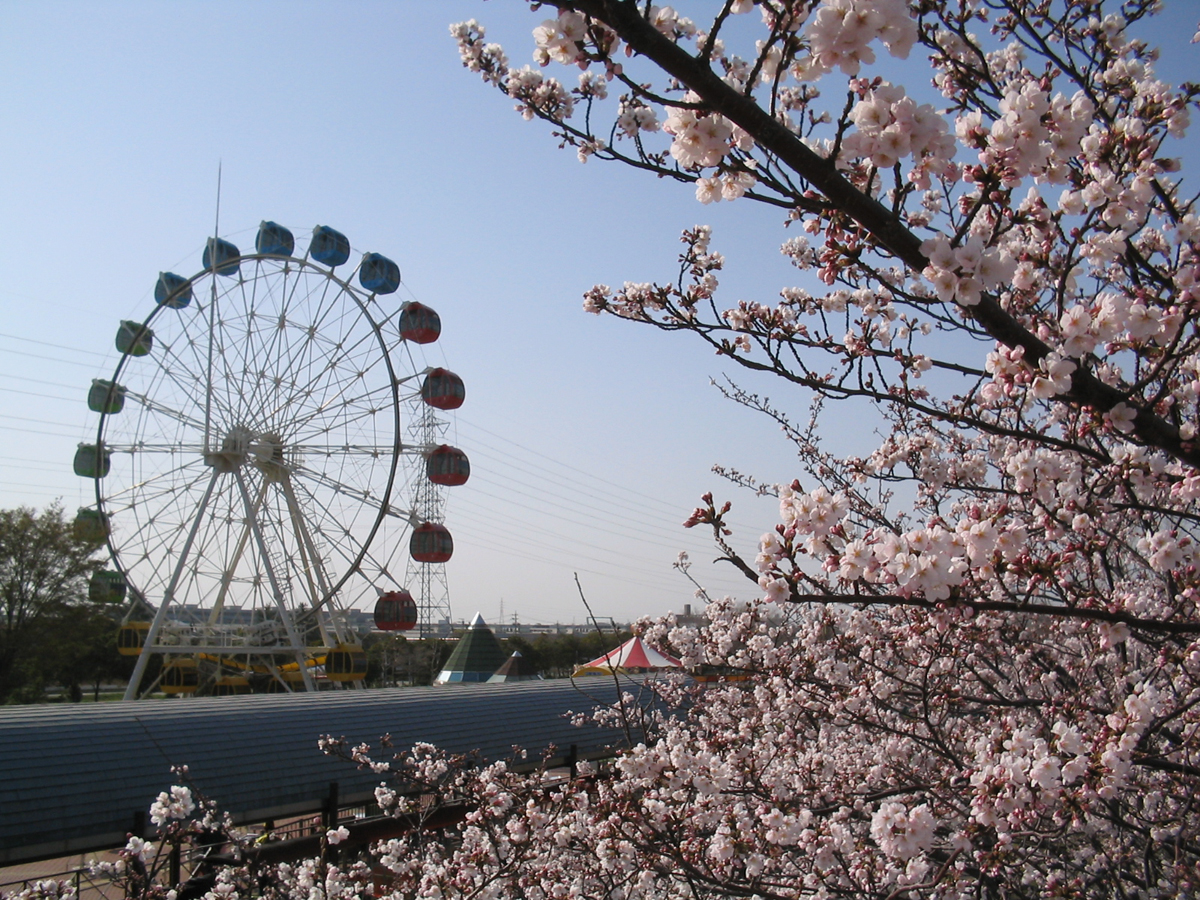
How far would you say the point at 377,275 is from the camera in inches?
719

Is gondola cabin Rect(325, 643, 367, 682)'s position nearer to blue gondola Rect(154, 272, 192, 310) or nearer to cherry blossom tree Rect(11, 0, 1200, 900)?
blue gondola Rect(154, 272, 192, 310)

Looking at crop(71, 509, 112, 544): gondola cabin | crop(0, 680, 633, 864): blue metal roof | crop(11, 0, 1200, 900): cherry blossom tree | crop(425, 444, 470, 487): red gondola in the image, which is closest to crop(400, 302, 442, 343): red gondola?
crop(425, 444, 470, 487): red gondola

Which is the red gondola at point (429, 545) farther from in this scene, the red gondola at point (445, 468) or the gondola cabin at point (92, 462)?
the gondola cabin at point (92, 462)

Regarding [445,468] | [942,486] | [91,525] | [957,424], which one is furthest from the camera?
[91,525]

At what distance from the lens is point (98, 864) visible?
3.92m

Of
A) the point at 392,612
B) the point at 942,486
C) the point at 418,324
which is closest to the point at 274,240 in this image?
the point at 418,324

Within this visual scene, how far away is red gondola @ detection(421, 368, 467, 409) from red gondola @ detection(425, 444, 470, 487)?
1040 mm

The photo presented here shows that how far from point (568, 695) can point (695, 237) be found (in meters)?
9.86

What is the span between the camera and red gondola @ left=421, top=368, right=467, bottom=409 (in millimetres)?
18394

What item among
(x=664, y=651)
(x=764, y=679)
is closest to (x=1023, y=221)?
(x=764, y=679)

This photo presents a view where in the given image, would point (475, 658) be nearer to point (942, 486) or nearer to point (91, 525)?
point (91, 525)

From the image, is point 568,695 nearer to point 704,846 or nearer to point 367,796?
point 367,796

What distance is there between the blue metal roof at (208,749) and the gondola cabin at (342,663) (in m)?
8.04

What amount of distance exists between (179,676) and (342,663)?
11.7 feet
